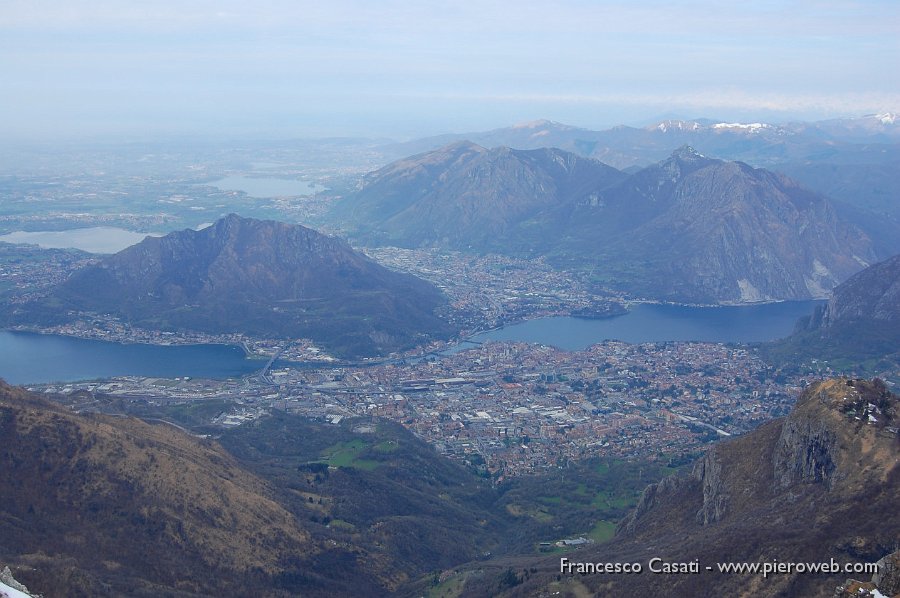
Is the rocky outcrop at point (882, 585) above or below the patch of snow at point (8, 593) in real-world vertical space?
above

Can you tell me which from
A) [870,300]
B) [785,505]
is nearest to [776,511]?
[785,505]

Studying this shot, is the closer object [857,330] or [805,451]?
[805,451]

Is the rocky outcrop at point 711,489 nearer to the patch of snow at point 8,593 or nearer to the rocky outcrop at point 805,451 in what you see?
the rocky outcrop at point 805,451

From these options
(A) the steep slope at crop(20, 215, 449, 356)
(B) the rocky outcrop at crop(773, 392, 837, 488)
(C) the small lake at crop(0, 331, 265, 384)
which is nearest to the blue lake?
(C) the small lake at crop(0, 331, 265, 384)

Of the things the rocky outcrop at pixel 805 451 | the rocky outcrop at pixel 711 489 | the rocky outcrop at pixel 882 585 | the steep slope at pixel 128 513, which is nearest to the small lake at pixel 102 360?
the steep slope at pixel 128 513

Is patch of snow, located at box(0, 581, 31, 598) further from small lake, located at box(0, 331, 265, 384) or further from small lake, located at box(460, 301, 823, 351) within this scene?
small lake, located at box(460, 301, 823, 351)

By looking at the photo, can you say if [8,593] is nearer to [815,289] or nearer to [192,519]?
[192,519]
